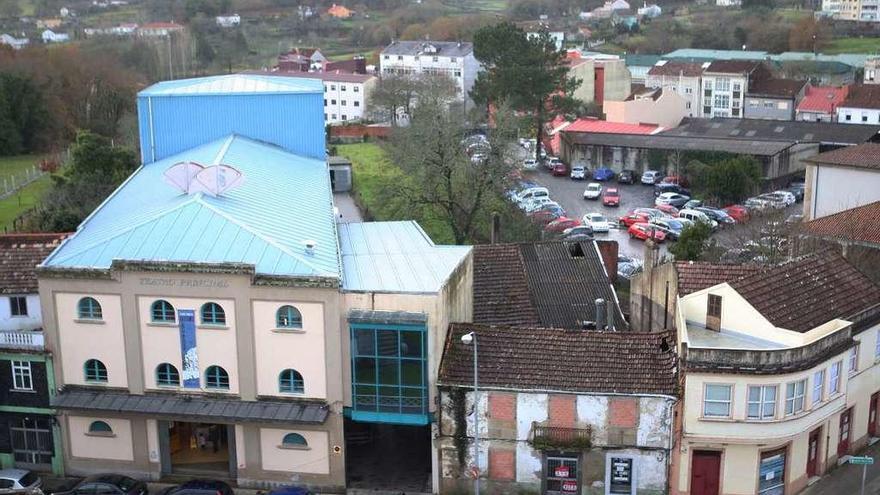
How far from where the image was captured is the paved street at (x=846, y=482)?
33.1m

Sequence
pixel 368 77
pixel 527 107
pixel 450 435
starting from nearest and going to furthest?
pixel 450 435 < pixel 527 107 < pixel 368 77


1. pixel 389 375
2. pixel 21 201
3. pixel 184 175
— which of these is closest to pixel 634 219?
pixel 184 175

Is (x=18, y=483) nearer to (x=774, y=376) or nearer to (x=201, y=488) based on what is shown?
(x=201, y=488)

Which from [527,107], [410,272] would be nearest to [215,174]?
[410,272]

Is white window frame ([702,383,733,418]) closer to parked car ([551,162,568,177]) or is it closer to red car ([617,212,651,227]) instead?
red car ([617,212,651,227])

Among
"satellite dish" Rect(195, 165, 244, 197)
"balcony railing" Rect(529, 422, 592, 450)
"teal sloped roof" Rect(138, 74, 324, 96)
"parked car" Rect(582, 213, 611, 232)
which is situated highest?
"teal sloped roof" Rect(138, 74, 324, 96)

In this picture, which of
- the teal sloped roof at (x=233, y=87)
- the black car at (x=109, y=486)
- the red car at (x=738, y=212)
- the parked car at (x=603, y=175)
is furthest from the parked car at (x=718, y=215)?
the black car at (x=109, y=486)

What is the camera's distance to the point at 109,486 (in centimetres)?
3253

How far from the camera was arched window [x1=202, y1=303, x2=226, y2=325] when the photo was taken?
1298 inches

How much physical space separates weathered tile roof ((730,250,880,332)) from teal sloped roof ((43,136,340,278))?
13.9 meters

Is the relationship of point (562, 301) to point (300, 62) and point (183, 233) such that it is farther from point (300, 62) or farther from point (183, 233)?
point (300, 62)

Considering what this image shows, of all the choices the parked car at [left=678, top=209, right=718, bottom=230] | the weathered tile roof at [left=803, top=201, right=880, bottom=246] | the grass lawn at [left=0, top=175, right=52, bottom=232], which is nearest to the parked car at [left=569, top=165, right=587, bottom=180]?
the parked car at [left=678, top=209, right=718, bottom=230]

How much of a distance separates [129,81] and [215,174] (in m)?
78.4

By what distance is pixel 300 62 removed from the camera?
133125 mm
